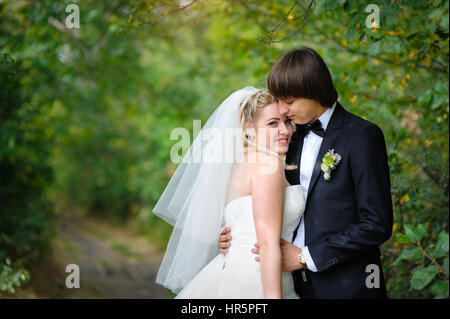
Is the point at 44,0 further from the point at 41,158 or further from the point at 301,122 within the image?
the point at 301,122

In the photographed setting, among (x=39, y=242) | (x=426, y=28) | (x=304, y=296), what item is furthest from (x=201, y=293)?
(x=39, y=242)

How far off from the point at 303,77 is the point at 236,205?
87cm

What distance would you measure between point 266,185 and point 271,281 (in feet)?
1.76

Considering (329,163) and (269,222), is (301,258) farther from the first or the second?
(329,163)

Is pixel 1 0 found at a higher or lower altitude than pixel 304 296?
higher

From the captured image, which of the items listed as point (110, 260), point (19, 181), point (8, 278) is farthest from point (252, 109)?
point (110, 260)

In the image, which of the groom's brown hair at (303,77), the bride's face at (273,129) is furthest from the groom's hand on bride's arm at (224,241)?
the groom's brown hair at (303,77)

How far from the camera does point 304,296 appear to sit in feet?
8.66

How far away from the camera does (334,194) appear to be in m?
2.46

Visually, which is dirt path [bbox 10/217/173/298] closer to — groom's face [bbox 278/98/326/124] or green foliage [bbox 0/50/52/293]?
green foliage [bbox 0/50/52/293]

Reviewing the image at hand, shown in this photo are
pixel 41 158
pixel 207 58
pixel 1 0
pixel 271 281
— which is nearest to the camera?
pixel 271 281

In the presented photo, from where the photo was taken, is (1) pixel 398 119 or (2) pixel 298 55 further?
(1) pixel 398 119

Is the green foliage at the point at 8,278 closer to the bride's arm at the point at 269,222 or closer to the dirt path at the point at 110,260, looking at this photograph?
the dirt path at the point at 110,260

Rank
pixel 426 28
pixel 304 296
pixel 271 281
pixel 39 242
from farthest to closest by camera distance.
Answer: pixel 39 242 < pixel 426 28 < pixel 304 296 < pixel 271 281
